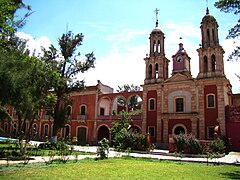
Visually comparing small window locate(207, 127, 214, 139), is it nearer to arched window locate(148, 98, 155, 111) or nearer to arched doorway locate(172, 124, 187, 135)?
arched doorway locate(172, 124, 187, 135)

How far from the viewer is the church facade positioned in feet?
78.1

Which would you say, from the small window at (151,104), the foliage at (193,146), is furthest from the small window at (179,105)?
the foliage at (193,146)

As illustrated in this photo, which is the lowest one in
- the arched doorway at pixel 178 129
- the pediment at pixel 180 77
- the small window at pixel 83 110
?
the arched doorway at pixel 178 129

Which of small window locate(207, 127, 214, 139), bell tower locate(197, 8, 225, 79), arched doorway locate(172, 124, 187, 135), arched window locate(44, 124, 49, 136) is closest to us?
small window locate(207, 127, 214, 139)

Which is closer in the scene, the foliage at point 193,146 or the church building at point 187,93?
the foliage at point 193,146

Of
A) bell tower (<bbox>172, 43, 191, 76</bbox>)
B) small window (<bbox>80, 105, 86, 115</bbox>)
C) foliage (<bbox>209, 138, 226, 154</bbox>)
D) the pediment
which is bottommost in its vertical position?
foliage (<bbox>209, 138, 226, 154</bbox>)

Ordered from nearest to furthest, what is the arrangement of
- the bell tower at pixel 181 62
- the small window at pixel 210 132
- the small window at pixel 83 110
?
the small window at pixel 210 132 → the bell tower at pixel 181 62 → the small window at pixel 83 110

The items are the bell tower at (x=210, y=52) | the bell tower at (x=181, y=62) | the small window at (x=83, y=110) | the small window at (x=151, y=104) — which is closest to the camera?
the bell tower at (x=210, y=52)

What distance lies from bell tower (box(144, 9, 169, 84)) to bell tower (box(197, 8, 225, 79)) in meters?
4.48

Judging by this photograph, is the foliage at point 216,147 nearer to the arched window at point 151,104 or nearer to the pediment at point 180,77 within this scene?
the pediment at point 180,77

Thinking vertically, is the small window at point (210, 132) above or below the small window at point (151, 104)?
below

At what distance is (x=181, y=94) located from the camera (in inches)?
1038

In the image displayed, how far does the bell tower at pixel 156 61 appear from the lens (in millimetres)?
28853

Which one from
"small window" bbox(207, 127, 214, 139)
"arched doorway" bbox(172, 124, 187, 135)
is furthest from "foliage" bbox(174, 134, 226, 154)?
"arched doorway" bbox(172, 124, 187, 135)
